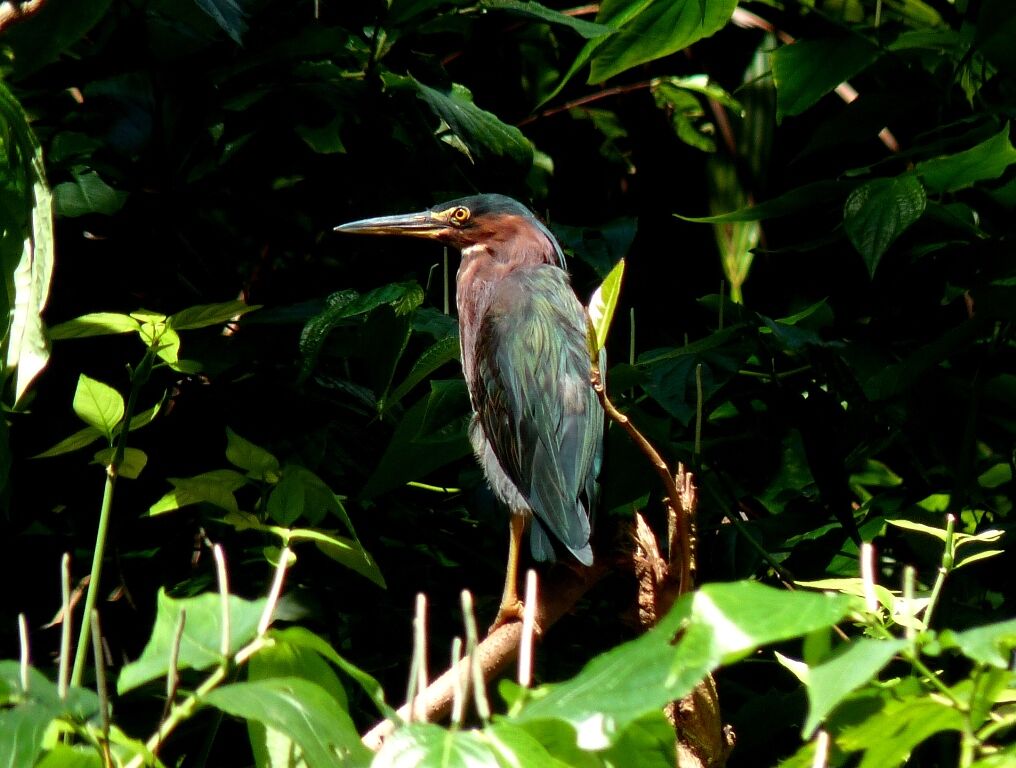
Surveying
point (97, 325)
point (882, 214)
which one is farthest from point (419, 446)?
point (882, 214)

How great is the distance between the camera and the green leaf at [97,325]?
58.7 inches

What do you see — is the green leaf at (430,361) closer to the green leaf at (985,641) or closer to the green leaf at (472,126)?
the green leaf at (472,126)

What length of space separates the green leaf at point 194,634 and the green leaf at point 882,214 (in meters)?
1.17

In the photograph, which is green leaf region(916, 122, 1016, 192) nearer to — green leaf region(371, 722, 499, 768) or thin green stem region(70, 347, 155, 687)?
thin green stem region(70, 347, 155, 687)

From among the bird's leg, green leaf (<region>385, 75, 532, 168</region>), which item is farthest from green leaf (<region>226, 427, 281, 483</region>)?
green leaf (<region>385, 75, 532, 168</region>)

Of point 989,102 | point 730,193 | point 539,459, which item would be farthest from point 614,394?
point 730,193

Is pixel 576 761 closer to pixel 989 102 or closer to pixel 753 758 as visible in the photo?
pixel 753 758

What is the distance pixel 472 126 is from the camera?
1987 millimetres

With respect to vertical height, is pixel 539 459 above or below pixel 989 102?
below

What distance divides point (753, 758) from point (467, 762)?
1570mm

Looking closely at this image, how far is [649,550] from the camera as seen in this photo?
61.8 inches

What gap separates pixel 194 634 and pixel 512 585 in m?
1.37

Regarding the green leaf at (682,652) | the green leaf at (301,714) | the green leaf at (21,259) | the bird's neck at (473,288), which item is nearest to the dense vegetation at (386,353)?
the green leaf at (21,259)

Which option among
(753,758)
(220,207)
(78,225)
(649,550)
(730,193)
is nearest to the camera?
(649,550)
